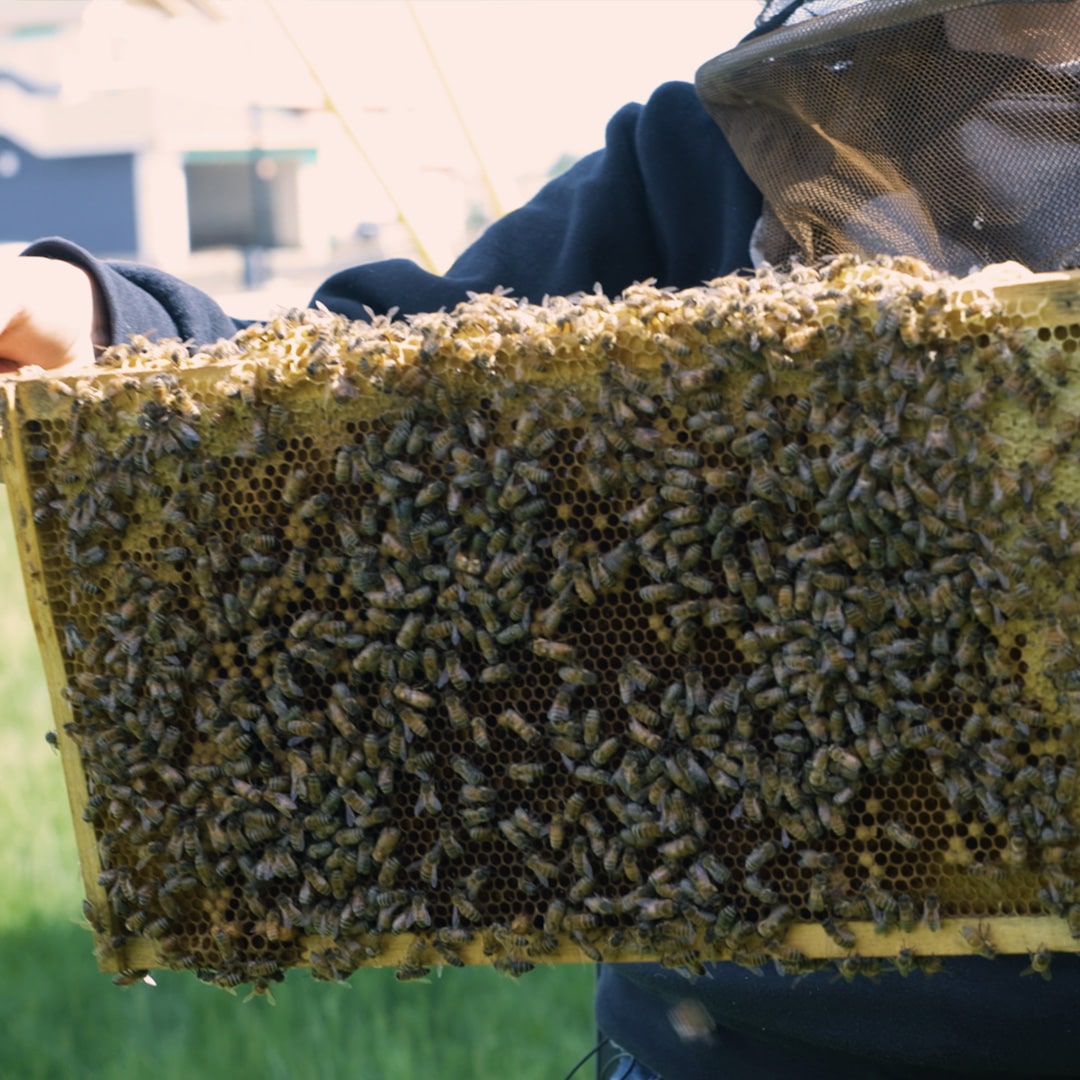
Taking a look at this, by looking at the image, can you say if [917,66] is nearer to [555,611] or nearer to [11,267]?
[555,611]

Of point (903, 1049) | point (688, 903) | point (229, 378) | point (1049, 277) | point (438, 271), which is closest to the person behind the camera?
point (1049, 277)

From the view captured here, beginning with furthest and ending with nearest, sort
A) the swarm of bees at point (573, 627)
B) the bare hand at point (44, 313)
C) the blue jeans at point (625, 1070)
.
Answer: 1. the blue jeans at point (625, 1070)
2. the bare hand at point (44, 313)
3. the swarm of bees at point (573, 627)

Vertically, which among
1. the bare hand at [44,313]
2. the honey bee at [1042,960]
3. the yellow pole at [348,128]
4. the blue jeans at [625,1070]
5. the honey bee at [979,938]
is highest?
the yellow pole at [348,128]

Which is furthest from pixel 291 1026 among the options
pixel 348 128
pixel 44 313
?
pixel 44 313

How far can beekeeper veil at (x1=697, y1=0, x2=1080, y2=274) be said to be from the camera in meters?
2.17

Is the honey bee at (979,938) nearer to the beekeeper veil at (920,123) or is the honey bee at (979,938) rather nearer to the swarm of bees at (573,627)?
the swarm of bees at (573,627)

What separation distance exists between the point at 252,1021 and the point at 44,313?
458 centimetres

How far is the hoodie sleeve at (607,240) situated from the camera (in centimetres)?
307

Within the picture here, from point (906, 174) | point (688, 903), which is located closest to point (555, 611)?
point (688, 903)

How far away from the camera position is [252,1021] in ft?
19.5

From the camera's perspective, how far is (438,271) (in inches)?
162

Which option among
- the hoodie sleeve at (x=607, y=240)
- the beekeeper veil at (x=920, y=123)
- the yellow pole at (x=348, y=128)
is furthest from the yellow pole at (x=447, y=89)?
the beekeeper veil at (x=920, y=123)

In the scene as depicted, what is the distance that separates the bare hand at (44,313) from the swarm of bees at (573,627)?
0.29 m

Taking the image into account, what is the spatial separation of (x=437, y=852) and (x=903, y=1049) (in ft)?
3.63
